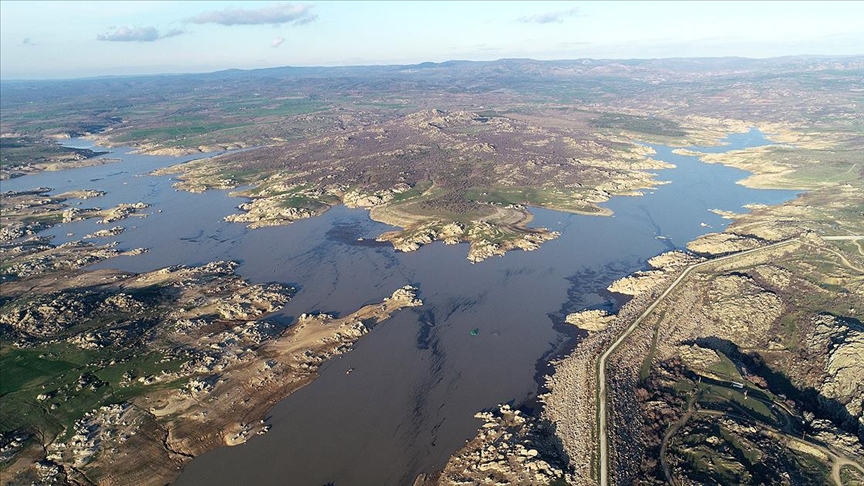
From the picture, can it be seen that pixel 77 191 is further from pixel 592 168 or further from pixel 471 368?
pixel 592 168

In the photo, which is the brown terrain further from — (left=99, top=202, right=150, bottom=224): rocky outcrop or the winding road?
(left=99, top=202, right=150, bottom=224): rocky outcrop

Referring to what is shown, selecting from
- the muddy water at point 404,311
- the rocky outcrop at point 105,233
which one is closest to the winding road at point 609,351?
the muddy water at point 404,311

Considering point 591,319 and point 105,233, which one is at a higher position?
point 105,233

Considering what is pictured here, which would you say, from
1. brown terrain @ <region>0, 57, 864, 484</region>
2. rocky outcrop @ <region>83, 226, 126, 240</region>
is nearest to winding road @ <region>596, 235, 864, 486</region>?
brown terrain @ <region>0, 57, 864, 484</region>

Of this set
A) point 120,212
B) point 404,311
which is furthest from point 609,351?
point 120,212

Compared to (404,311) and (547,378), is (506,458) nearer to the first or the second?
(547,378)
